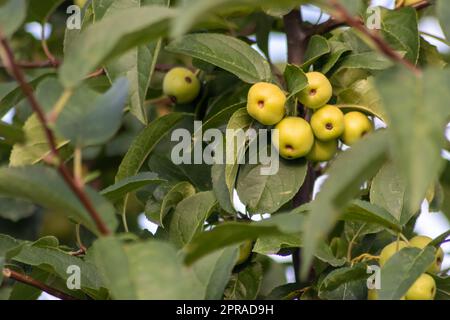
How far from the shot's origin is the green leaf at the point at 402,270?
1079 millimetres

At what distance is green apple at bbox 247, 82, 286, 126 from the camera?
1433 mm

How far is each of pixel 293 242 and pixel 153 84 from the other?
2.72 feet

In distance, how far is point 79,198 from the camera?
0.89m

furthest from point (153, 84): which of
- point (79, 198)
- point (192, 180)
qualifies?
point (79, 198)

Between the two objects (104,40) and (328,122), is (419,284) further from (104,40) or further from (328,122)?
(104,40)

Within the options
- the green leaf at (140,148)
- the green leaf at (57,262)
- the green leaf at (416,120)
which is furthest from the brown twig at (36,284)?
the green leaf at (416,120)

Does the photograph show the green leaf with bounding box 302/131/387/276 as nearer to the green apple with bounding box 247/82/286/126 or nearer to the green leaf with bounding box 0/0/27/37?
the green leaf with bounding box 0/0/27/37

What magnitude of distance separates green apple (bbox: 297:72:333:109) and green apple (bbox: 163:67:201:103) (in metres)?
0.36

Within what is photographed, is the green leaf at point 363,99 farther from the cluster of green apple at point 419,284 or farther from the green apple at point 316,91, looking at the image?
the cluster of green apple at point 419,284

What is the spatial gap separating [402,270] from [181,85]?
2.52 feet

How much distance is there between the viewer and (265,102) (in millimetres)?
1435

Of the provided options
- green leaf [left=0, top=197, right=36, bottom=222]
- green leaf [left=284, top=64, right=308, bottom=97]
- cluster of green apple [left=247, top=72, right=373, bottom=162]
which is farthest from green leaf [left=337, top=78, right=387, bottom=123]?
green leaf [left=0, top=197, right=36, bottom=222]

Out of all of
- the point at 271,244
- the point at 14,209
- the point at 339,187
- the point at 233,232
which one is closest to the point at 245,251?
the point at 271,244
